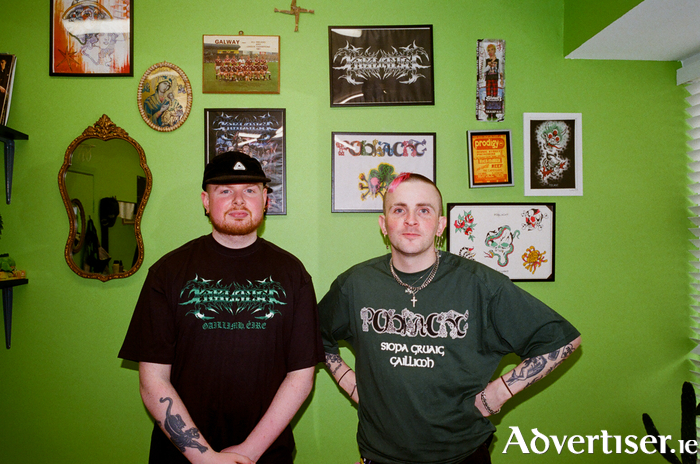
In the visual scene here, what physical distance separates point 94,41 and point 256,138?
105cm

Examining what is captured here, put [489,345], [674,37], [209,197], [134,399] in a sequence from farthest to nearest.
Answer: [134,399] → [674,37] → [209,197] → [489,345]

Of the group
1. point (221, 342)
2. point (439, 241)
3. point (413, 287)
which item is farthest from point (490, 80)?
point (221, 342)

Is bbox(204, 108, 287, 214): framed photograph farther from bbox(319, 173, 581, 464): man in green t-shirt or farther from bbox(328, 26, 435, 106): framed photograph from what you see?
bbox(319, 173, 581, 464): man in green t-shirt

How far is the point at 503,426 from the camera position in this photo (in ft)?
7.32

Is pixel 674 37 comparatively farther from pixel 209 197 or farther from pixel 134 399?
pixel 134 399

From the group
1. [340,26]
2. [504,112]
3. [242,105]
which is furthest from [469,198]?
[242,105]

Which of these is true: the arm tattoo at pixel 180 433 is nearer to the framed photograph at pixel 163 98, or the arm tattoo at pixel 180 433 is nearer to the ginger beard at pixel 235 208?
the ginger beard at pixel 235 208

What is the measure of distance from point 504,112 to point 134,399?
103 inches

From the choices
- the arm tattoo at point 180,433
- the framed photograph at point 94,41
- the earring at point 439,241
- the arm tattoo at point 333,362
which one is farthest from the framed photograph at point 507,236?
the framed photograph at point 94,41

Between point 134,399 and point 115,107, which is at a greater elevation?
point 115,107

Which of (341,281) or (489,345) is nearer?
(489,345)

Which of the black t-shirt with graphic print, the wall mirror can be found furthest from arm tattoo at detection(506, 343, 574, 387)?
the wall mirror

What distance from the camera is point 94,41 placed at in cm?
220

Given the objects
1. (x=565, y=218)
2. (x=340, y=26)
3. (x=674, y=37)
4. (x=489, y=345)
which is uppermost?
(x=340, y=26)
